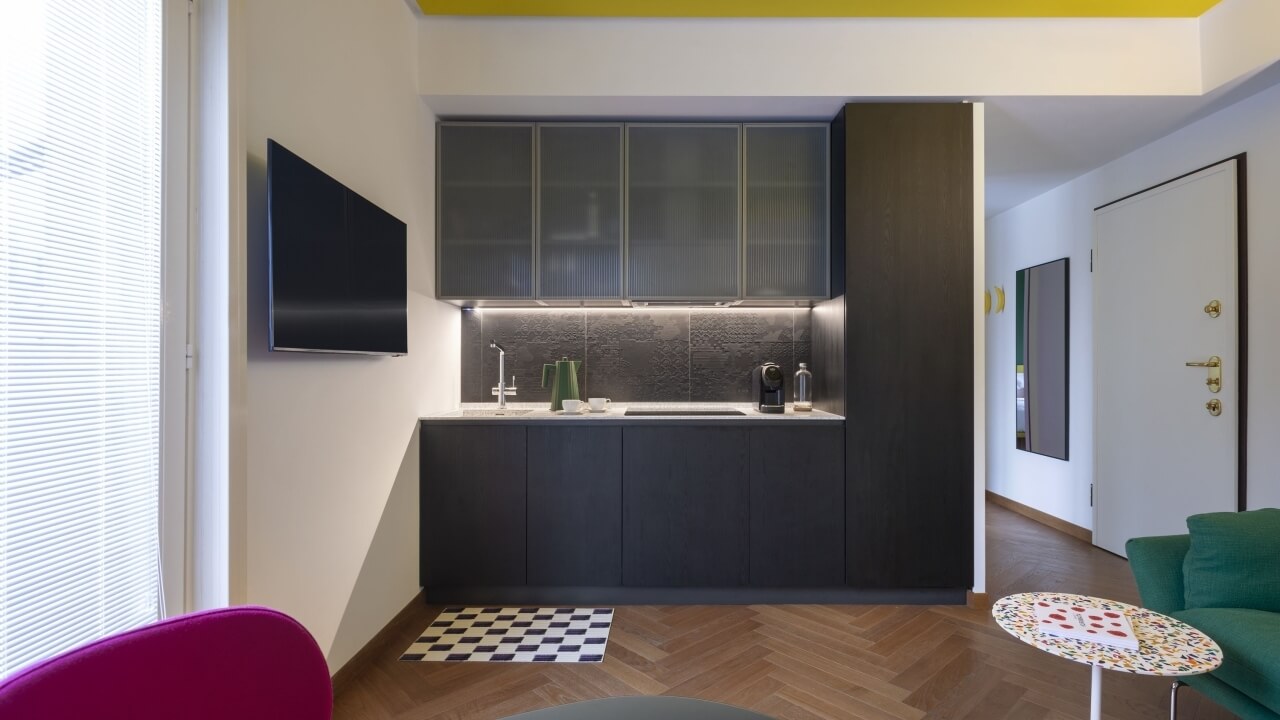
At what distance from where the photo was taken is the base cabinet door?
122 inches

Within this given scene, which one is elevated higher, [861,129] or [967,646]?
[861,129]

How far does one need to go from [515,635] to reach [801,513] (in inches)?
58.1

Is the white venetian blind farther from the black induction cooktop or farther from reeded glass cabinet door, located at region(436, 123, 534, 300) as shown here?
the black induction cooktop

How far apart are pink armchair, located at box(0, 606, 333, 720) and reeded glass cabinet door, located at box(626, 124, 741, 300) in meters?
2.59

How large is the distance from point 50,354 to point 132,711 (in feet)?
2.71

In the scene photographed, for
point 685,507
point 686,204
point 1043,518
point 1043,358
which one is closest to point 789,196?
point 686,204

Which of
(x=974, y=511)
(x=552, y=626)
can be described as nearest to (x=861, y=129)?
(x=974, y=511)

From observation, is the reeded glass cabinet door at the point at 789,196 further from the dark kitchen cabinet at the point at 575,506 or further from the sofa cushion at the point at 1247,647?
the sofa cushion at the point at 1247,647

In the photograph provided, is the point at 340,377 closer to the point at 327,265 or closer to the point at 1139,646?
the point at 327,265

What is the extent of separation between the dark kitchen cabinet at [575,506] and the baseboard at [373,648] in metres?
0.57

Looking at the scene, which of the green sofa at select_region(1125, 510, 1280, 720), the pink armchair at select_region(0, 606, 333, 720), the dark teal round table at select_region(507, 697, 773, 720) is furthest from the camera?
the green sofa at select_region(1125, 510, 1280, 720)

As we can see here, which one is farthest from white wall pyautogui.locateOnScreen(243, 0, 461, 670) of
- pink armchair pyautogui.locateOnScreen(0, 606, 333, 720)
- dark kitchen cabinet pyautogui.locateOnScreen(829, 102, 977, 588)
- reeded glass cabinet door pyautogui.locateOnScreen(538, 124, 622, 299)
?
dark kitchen cabinet pyautogui.locateOnScreen(829, 102, 977, 588)

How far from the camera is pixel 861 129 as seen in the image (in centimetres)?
309

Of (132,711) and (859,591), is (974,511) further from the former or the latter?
(132,711)
